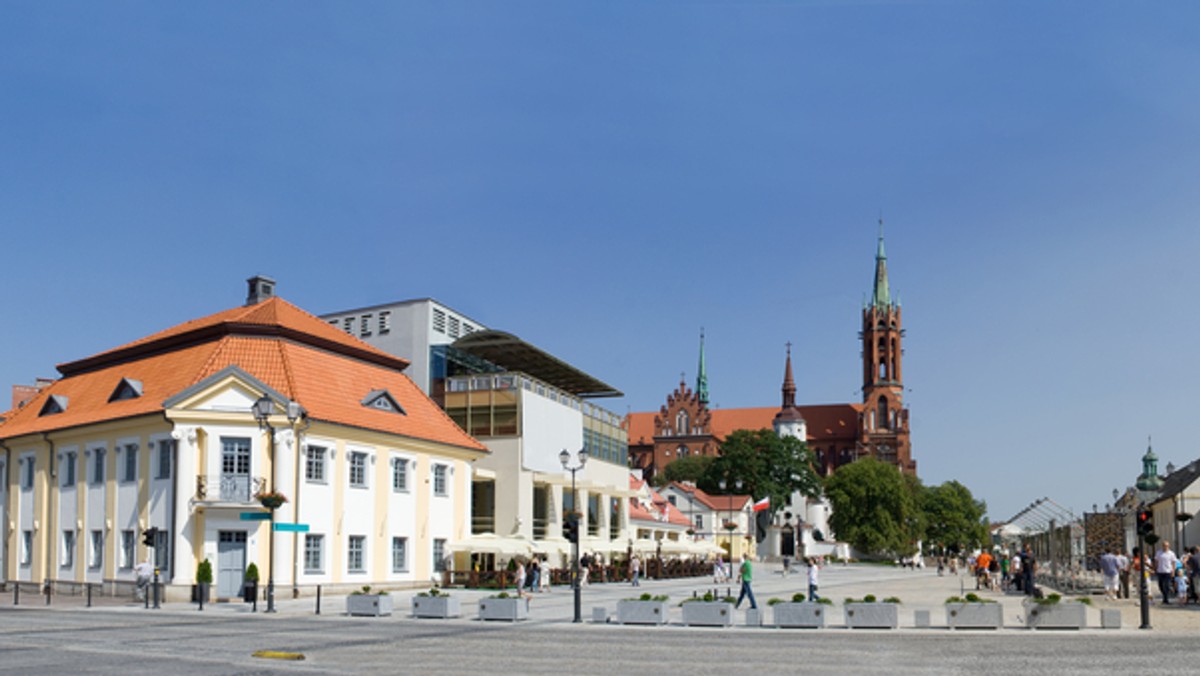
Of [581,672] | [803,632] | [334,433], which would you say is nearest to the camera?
[581,672]

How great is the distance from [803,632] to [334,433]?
73.7 ft

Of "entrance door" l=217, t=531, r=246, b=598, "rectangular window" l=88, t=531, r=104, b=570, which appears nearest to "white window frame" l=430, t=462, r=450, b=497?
"entrance door" l=217, t=531, r=246, b=598

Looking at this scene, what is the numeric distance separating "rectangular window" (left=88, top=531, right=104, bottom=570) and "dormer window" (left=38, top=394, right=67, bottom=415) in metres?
7.58

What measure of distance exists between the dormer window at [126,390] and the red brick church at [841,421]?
401ft

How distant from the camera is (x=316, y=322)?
162 feet

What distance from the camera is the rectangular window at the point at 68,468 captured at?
4544 cm

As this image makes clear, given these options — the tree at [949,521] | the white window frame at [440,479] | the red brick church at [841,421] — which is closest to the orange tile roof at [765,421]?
the red brick church at [841,421]

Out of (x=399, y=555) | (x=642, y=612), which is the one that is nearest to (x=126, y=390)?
(x=399, y=555)

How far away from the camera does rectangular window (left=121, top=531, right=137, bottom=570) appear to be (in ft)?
136

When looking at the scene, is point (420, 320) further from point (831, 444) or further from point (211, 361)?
point (831, 444)

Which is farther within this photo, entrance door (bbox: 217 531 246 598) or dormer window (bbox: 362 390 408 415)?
dormer window (bbox: 362 390 408 415)

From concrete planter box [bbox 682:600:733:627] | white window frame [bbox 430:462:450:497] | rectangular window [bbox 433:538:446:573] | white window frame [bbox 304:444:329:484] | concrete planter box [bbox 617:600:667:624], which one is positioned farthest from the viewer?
white window frame [bbox 430:462:450:497]

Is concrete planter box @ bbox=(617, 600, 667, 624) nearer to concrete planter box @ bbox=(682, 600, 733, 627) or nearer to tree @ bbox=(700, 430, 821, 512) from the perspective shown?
concrete planter box @ bbox=(682, 600, 733, 627)

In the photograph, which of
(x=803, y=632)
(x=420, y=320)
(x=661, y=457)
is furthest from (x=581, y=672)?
(x=661, y=457)
